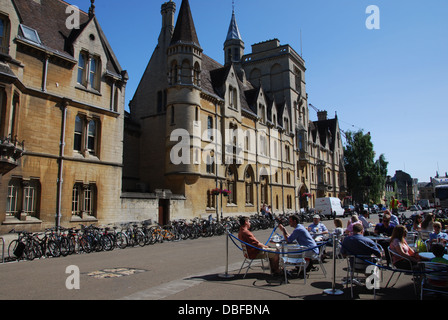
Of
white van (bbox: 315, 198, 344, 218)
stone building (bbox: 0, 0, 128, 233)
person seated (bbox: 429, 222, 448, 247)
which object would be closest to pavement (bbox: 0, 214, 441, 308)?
person seated (bbox: 429, 222, 448, 247)

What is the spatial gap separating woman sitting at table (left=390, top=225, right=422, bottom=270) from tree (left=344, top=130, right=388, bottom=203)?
59597 mm

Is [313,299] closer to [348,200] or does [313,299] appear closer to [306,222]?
[306,222]

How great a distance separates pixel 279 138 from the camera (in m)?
42.4

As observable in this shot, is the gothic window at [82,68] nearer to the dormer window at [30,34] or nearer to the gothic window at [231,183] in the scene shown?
the dormer window at [30,34]

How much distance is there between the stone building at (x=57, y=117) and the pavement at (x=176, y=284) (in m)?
6.70

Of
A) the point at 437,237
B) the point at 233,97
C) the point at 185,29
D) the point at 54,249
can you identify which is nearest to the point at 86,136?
the point at 54,249

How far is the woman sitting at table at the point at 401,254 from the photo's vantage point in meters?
6.92

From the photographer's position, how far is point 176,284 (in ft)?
24.8

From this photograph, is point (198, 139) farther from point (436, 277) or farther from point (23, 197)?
point (436, 277)

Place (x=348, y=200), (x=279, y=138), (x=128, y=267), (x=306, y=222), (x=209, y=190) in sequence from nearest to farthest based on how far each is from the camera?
(x=128, y=267) → (x=209, y=190) → (x=306, y=222) → (x=279, y=138) → (x=348, y=200)

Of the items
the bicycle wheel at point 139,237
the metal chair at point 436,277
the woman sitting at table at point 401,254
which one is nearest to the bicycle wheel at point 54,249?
the bicycle wheel at point 139,237

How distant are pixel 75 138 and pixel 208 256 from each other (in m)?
11.8

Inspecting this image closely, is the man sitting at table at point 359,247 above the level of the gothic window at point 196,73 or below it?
below
